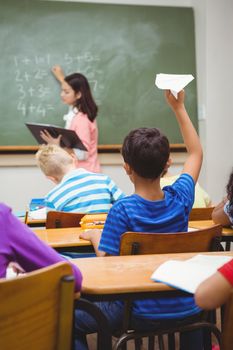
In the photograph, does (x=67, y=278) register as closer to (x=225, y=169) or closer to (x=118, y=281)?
(x=118, y=281)

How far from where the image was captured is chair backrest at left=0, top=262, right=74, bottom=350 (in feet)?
3.28

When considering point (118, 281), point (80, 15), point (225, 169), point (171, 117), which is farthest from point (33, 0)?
point (118, 281)

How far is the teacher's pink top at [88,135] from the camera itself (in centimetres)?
448

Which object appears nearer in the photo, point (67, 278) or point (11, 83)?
point (67, 278)

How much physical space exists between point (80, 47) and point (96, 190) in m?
2.59

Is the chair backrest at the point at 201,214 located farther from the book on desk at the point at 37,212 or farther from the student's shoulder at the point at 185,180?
the book on desk at the point at 37,212

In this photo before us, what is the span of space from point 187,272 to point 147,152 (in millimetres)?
604

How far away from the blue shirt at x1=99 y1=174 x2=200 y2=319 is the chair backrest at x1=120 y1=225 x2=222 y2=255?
94 millimetres

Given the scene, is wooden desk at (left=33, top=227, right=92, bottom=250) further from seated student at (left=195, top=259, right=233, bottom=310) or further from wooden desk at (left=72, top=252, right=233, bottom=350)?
seated student at (left=195, top=259, right=233, bottom=310)

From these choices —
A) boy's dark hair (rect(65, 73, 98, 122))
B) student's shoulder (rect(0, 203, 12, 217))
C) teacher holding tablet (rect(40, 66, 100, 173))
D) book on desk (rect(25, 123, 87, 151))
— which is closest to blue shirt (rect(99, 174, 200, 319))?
student's shoulder (rect(0, 203, 12, 217))

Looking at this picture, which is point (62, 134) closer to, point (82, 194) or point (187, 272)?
point (82, 194)

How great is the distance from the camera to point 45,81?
4750 mm

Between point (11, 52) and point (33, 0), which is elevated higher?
point (33, 0)

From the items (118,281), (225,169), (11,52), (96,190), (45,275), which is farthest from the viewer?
(225,169)
